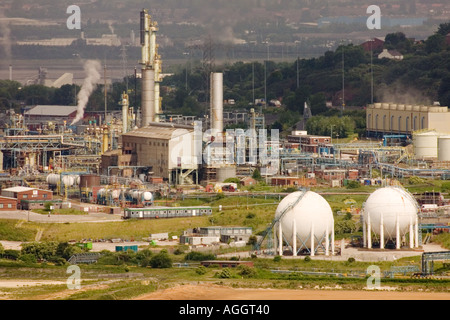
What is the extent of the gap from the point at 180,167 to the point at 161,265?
897 inches

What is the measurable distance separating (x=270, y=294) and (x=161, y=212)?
20392mm

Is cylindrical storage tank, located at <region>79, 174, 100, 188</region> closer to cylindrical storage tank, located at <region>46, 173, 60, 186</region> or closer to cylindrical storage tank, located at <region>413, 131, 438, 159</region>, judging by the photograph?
cylindrical storage tank, located at <region>46, 173, 60, 186</region>

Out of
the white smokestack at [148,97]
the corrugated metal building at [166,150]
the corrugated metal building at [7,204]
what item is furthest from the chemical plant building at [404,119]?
the corrugated metal building at [7,204]

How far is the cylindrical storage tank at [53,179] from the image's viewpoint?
3159 inches

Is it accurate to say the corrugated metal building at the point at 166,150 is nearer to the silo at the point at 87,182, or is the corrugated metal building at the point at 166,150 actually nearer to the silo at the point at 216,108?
the silo at the point at 216,108

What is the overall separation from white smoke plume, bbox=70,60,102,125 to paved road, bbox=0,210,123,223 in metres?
42.6

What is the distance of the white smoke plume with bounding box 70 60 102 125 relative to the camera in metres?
119

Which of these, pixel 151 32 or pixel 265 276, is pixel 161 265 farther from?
pixel 151 32

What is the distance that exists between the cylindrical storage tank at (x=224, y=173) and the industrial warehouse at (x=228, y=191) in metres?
0.11

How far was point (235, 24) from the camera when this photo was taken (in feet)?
407

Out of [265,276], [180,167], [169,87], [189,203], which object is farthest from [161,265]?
[169,87]

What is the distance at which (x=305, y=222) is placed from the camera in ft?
195
